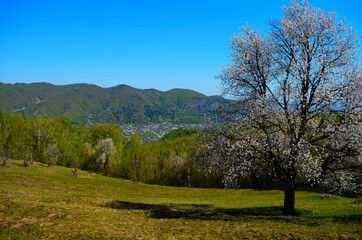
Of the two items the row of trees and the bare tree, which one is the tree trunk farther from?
the bare tree

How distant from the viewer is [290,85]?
16.6 metres

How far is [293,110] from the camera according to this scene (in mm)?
17047

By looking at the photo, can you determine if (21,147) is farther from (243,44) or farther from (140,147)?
(243,44)

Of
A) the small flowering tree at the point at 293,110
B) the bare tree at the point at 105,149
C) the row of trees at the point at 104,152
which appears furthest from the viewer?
the bare tree at the point at 105,149

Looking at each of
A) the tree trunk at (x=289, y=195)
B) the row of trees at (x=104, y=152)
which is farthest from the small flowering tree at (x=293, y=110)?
the row of trees at (x=104, y=152)

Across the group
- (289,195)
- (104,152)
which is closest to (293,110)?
(289,195)

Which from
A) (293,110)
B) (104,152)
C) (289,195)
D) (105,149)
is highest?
(293,110)

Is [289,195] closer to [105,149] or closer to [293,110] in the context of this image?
[293,110]

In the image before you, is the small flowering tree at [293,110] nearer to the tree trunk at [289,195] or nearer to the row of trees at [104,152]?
the tree trunk at [289,195]

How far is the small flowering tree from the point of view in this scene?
1580 centimetres

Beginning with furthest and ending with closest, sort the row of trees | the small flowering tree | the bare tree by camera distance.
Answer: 1. the bare tree
2. the row of trees
3. the small flowering tree

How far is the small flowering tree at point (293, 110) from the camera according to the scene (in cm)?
1580

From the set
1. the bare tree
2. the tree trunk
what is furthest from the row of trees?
the tree trunk

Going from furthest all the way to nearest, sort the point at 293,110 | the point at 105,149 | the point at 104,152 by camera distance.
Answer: the point at 105,149 < the point at 104,152 < the point at 293,110
